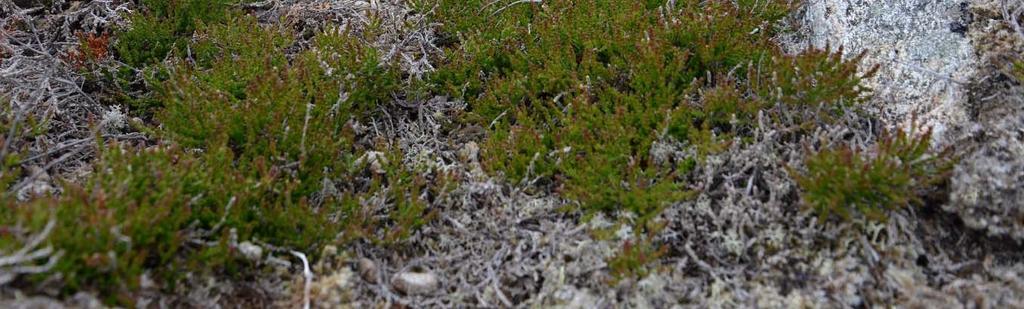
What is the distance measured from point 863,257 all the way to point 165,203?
2.67m

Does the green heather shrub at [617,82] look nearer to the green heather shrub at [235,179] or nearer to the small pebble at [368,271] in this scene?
the green heather shrub at [235,179]

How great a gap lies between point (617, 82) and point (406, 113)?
1.12m

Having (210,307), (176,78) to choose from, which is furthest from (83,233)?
(176,78)

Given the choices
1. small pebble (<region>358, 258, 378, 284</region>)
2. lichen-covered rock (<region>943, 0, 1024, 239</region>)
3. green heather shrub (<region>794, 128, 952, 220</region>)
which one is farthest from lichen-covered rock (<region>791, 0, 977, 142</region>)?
small pebble (<region>358, 258, 378, 284</region>)

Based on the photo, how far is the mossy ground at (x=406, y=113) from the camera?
293cm

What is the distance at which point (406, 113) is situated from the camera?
13.2 ft

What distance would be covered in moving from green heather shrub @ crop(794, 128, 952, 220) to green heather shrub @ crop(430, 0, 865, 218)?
1.36 ft

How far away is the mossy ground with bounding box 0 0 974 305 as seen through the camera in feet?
9.60

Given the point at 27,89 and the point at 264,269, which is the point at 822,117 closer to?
the point at 264,269

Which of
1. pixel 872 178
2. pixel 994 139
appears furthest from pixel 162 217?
pixel 994 139

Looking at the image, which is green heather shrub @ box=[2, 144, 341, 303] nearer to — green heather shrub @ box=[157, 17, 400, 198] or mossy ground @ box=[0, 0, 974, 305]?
mossy ground @ box=[0, 0, 974, 305]

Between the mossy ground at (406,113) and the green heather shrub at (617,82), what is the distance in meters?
0.01

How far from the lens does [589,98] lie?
370 centimetres

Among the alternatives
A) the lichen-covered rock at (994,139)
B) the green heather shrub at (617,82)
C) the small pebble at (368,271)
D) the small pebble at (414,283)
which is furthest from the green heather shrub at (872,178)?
the small pebble at (368,271)
